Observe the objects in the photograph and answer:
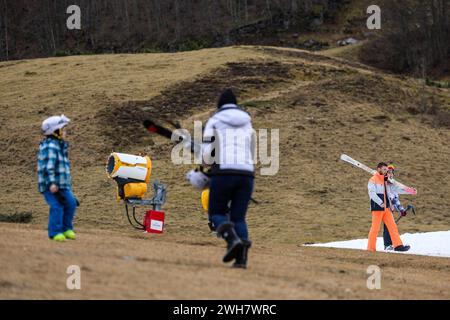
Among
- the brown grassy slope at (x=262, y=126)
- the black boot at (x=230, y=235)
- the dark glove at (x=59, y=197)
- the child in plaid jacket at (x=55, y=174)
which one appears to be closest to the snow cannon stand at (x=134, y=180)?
the brown grassy slope at (x=262, y=126)

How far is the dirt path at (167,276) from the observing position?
9.80m

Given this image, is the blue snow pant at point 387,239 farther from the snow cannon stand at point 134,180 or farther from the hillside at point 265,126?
the snow cannon stand at point 134,180

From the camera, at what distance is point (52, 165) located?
1361 centimetres

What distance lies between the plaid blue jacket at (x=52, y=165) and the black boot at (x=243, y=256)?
3.12m

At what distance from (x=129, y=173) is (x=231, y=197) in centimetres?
897

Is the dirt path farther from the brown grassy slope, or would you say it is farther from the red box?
the brown grassy slope

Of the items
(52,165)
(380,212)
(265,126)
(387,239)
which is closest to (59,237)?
(52,165)

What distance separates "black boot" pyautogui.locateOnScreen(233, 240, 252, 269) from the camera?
11703 mm

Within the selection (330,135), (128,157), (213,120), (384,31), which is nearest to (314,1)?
(384,31)

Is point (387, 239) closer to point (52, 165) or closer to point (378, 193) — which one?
point (378, 193)

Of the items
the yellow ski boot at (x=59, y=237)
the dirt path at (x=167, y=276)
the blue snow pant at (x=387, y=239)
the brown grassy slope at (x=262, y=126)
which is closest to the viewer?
the dirt path at (x=167, y=276)

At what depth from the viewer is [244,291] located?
399 inches
